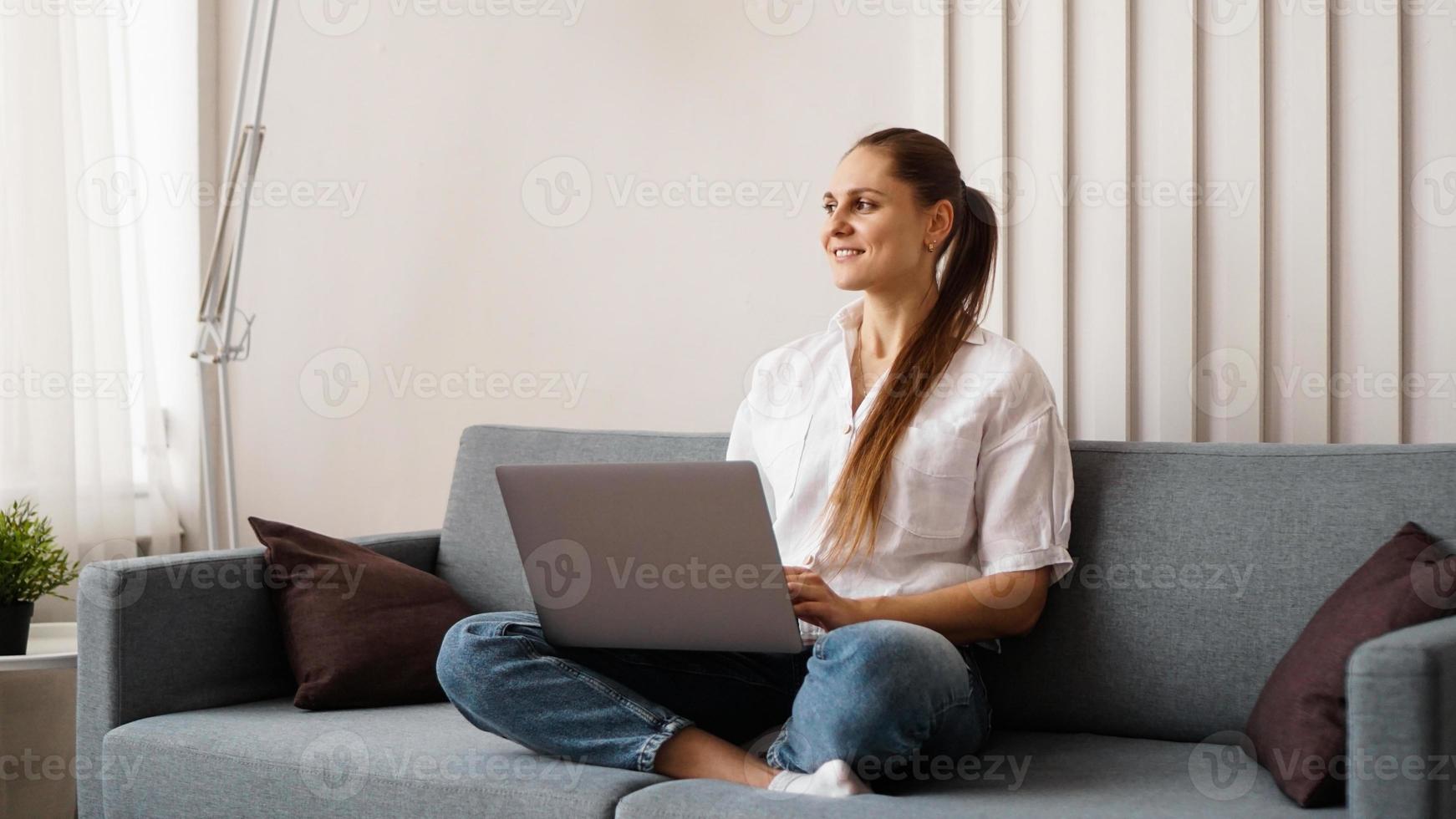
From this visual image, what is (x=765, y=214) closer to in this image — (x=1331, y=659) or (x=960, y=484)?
(x=960, y=484)

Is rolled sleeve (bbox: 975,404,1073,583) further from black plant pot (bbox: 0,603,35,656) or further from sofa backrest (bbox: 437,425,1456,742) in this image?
black plant pot (bbox: 0,603,35,656)

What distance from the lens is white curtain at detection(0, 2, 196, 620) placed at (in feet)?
8.48

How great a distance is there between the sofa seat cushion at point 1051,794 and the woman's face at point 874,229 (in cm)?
67

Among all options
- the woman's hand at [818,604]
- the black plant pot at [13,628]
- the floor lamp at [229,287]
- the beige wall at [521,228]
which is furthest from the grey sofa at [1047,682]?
the beige wall at [521,228]

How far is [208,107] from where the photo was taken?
9.91 ft

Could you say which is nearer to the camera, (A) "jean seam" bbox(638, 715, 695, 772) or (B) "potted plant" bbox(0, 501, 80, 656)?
(A) "jean seam" bbox(638, 715, 695, 772)

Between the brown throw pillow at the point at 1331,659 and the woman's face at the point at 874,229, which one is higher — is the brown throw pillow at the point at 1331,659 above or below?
below

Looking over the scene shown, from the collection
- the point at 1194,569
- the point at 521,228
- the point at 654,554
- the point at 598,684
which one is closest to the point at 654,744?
the point at 598,684

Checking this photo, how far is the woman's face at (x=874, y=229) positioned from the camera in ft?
6.13

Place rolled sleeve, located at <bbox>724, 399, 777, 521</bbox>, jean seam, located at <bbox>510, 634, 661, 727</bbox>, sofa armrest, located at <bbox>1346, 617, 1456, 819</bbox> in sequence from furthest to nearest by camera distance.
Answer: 1. rolled sleeve, located at <bbox>724, 399, 777, 521</bbox>
2. jean seam, located at <bbox>510, 634, 661, 727</bbox>
3. sofa armrest, located at <bbox>1346, 617, 1456, 819</bbox>

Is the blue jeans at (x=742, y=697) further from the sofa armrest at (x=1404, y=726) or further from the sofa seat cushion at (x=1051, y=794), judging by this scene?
the sofa armrest at (x=1404, y=726)

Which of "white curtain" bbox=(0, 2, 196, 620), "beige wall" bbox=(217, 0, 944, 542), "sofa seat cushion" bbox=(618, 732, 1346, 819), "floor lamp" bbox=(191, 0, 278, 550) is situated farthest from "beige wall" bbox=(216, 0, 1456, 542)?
"sofa seat cushion" bbox=(618, 732, 1346, 819)

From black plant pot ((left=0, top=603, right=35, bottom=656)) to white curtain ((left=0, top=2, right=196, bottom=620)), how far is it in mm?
552

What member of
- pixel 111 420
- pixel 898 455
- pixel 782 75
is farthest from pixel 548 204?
pixel 898 455
